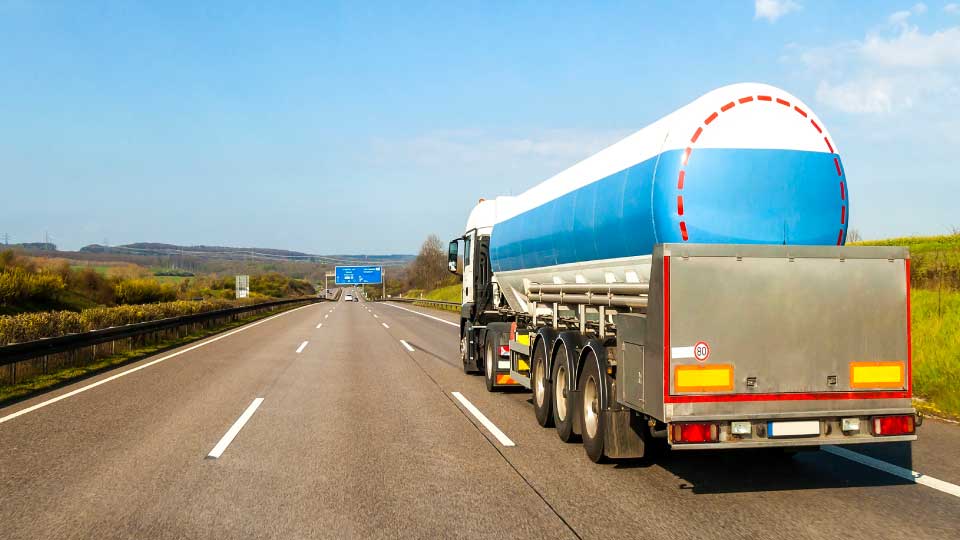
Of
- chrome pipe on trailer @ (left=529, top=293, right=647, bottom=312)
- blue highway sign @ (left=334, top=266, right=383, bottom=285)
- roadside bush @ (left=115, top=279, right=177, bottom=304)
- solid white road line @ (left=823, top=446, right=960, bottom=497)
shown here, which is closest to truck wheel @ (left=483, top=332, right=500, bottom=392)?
chrome pipe on trailer @ (left=529, top=293, right=647, bottom=312)

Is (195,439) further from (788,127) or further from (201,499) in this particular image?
(788,127)

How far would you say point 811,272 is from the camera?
5508 millimetres

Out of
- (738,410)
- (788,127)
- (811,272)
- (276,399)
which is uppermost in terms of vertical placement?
(788,127)

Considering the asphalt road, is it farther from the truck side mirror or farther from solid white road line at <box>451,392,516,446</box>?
the truck side mirror

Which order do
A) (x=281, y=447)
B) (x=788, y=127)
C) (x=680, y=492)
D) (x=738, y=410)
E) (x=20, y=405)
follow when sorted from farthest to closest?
(x=20, y=405) < (x=281, y=447) < (x=788, y=127) < (x=680, y=492) < (x=738, y=410)

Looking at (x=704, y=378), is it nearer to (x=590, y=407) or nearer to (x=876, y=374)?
(x=876, y=374)

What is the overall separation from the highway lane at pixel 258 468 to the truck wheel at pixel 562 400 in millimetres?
851

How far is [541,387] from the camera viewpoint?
8.84m

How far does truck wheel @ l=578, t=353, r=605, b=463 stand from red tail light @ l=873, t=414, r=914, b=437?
2.13 m

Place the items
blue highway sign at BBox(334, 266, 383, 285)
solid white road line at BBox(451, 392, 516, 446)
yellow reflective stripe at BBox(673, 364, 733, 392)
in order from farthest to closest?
blue highway sign at BBox(334, 266, 383, 285) < solid white road line at BBox(451, 392, 516, 446) < yellow reflective stripe at BBox(673, 364, 733, 392)

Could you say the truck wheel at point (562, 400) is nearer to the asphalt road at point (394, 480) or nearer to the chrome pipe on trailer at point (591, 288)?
the asphalt road at point (394, 480)

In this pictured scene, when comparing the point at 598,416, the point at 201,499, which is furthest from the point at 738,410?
the point at 201,499

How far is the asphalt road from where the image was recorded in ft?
16.1

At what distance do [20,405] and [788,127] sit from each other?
10193 mm
